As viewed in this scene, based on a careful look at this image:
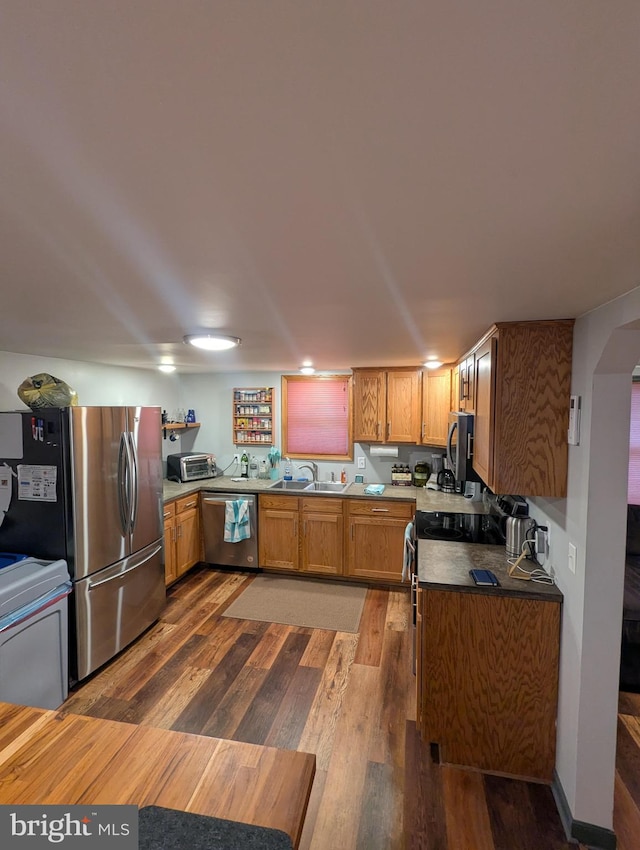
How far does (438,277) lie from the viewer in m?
1.22

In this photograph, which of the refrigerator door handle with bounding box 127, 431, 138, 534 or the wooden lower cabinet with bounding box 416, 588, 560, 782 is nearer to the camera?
the wooden lower cabinet with bounding box 416, 588, 560, 782

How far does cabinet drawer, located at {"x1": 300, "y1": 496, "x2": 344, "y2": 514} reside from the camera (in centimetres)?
398

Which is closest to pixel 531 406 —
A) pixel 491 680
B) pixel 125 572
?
pixel 491 680

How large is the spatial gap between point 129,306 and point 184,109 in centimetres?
119

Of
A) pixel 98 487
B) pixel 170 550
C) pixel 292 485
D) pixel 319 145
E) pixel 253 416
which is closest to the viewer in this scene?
pixel 319 145

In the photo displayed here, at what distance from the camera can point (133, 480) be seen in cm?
293

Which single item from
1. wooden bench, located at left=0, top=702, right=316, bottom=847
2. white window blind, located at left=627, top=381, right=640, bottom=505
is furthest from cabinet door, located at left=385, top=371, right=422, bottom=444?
wooden bench, located at left=0, top=702, right=316, bottom=847

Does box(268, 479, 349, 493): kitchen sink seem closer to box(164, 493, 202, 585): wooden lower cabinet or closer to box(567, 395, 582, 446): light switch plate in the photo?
box(164, 493, 202, 585): wooden lower cabinet

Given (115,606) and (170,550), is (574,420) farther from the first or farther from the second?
(170,550)

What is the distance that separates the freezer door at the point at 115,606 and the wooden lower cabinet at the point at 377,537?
175 centimetres

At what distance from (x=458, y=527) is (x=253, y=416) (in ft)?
8.88

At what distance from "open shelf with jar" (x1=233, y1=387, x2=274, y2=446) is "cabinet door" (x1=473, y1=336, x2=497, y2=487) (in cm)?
275

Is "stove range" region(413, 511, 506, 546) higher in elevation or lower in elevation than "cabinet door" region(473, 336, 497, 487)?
lower

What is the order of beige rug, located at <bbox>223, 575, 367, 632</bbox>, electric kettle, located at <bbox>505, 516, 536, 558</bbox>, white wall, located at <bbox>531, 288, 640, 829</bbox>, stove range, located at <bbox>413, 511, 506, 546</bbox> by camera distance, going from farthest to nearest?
beige rug, located at <bbox>223, 575, 367, 632</bbox>, stove range, located at <bbox>413, 511, 506, 546</bbox>, electric kettle, located at <bbox>505, 516, 536, 558</bbox>, white wall, located at <bbox>531, 288, 640, 829</bbox>
